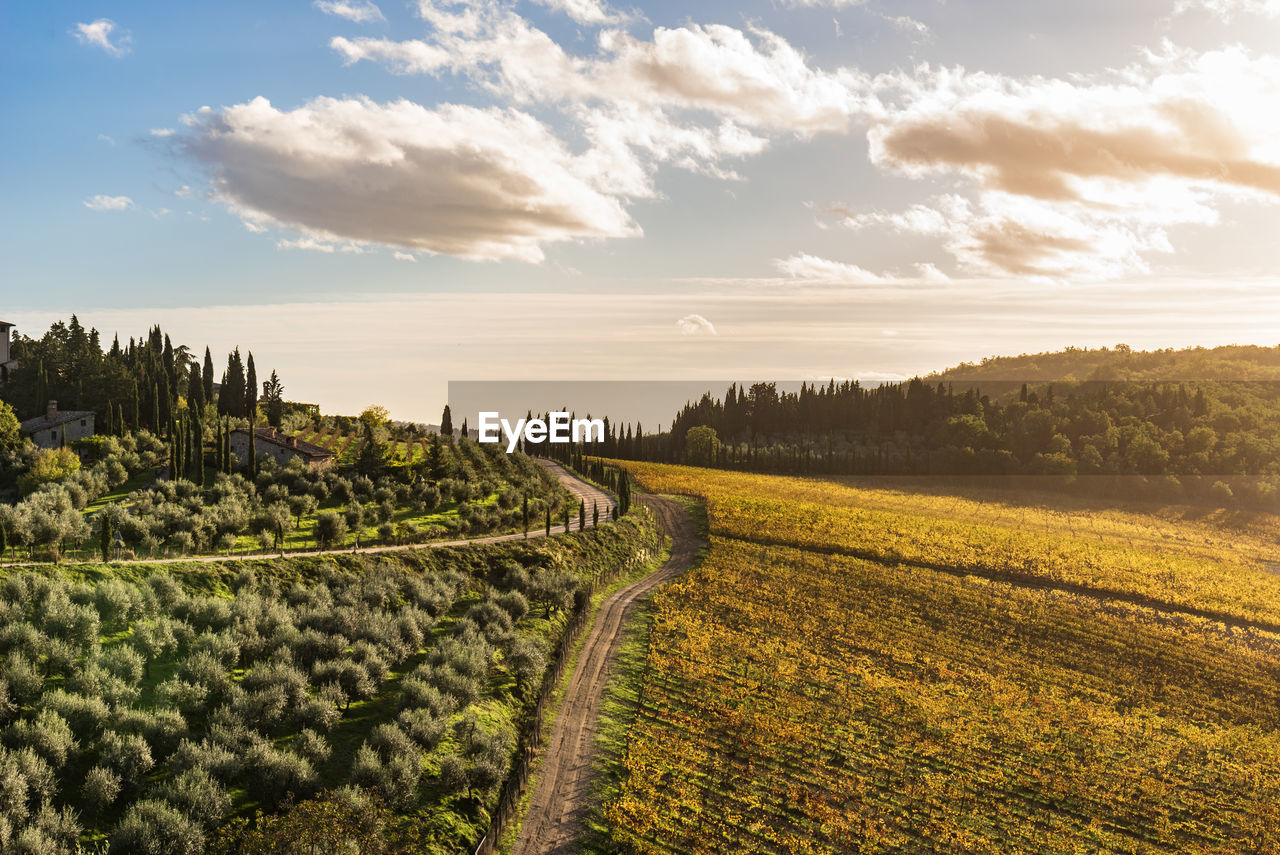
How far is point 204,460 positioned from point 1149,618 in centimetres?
9556

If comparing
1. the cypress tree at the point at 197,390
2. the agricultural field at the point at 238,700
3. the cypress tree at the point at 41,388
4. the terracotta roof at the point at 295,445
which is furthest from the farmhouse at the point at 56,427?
the agricultural field at the point at 238,700

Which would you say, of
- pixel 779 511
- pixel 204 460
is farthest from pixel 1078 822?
pixel 204 460

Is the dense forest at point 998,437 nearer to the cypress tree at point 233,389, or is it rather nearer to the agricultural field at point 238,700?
the cypress tree at point 233,389

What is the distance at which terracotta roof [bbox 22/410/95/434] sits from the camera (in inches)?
3199

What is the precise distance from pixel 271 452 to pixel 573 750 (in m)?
62.6

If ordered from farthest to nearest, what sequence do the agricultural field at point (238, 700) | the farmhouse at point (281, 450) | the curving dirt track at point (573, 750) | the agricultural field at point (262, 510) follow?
the farmhouse at point (281, 450), the agricultural field at point (262, 510), the curving dirt track at point (573, 750), the agricultural field at point (238, 700)

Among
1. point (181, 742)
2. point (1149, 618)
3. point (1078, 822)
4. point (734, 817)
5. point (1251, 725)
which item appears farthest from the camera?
point (1149, 618)

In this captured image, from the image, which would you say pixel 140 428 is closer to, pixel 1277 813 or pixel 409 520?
pixel 409 520

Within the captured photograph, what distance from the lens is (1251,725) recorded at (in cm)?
4469

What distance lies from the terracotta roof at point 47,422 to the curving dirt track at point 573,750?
69958mm

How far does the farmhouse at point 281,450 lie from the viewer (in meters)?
79.5

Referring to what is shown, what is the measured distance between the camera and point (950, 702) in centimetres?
4328

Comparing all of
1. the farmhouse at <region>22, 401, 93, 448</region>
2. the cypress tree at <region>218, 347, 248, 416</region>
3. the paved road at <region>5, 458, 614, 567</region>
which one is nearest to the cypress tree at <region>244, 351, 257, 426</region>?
the cypress tree at <region>218, 347, 248, 416</region>

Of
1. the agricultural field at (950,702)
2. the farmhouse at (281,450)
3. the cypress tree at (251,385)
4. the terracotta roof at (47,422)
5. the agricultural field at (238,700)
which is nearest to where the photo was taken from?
the agricultural field at (238,700)
